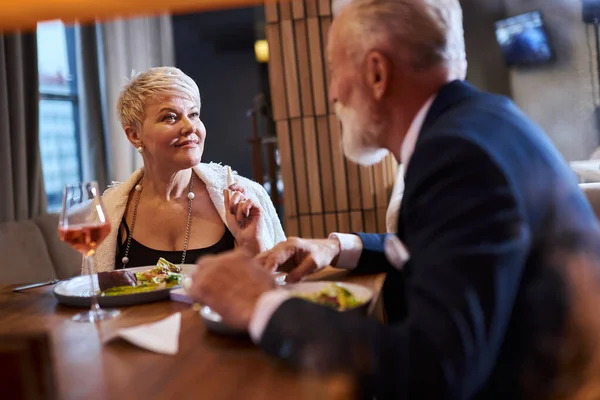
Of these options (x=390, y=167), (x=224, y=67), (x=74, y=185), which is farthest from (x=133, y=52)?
(x=74, y=185)

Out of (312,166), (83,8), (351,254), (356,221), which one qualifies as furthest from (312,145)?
(83,8)

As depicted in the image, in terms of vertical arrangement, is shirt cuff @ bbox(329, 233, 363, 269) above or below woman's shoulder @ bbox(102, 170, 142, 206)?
below

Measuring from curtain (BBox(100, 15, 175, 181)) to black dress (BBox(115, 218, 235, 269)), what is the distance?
2.86m

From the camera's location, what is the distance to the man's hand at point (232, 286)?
3.18ft

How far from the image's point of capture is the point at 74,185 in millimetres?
1332

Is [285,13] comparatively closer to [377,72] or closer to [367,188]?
[367,188]

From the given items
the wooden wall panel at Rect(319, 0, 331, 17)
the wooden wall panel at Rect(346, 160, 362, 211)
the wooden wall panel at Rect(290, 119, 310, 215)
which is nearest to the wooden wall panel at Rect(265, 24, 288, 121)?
the wooden wall panel at Rect(290, 119, 310, 215)

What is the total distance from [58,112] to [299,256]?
12.8 feet

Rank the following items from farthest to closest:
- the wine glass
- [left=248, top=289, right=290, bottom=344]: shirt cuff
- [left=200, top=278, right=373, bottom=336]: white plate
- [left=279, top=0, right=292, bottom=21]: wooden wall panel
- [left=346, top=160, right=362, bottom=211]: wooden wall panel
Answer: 1. [left=346, top=160, right=362, bottom=211]: wooden wall panel
2. [left=279, top=0, right=292, bottom=21]: wooden wall panel
3. the wine glass
4. [left=200, top=278, right=373, bottom=336]: white plate
5. [left=248, top=289, right=290, bottom=344]: shirt cuff

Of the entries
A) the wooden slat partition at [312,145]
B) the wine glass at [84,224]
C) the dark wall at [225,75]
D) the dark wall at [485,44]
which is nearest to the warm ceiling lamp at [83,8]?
the wine glass at [84,224]

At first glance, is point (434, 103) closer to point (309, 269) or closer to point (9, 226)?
point (309, 269)

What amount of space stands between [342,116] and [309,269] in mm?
356

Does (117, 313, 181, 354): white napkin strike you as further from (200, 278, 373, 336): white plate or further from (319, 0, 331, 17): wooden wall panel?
(319, 0, 331, 17): wooden wall panel

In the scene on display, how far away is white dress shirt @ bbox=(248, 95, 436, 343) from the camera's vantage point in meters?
0.93
